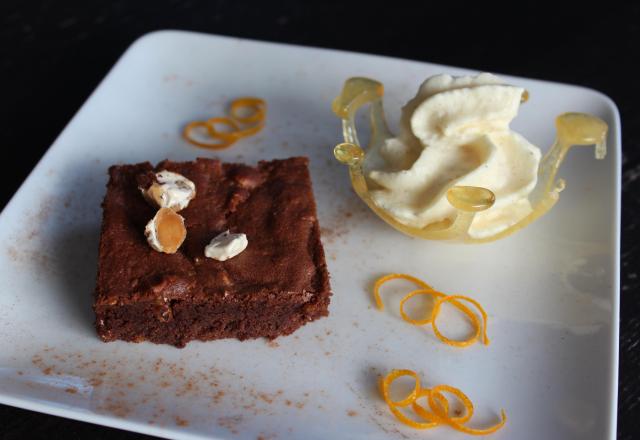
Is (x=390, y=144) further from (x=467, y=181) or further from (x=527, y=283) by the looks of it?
(x=527, y=283)

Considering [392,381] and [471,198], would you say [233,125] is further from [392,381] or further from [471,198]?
[392,381]

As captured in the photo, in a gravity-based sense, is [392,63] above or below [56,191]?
above

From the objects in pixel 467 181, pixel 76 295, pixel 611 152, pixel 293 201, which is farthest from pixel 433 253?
pixel 76 295

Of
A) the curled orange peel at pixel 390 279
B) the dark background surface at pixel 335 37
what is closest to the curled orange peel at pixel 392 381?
the curled orange peel at pixel 390 279

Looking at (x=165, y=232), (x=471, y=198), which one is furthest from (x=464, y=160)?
(x=165, y=232)

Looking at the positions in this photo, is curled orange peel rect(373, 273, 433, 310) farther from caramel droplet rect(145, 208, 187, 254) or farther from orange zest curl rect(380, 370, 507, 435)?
caramel droplet rect(145, 208, 187, 254)

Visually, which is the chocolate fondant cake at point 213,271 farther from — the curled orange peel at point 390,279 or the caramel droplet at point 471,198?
the caramel droplet at point 471,198
